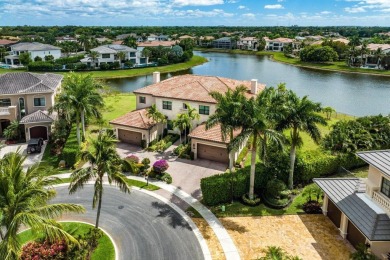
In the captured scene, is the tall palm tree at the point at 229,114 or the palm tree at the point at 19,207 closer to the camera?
the palm tree at the point at 19,207

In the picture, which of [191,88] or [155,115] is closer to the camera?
[155,115]

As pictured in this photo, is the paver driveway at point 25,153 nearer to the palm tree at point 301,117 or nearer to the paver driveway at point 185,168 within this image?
the paver driveway at point 185,168

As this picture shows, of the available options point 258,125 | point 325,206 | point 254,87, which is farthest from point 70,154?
point 254,87

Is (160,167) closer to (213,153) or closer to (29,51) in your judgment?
(213,153)

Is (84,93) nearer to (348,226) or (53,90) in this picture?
(53,90)

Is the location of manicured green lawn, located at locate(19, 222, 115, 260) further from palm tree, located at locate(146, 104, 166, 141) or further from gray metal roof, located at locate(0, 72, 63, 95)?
gray metal roof, located at locate(0, 72, 63, 95)

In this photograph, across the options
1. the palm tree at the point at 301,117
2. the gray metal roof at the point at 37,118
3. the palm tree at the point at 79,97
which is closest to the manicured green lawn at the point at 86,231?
the palm tree at the point at 79,97
